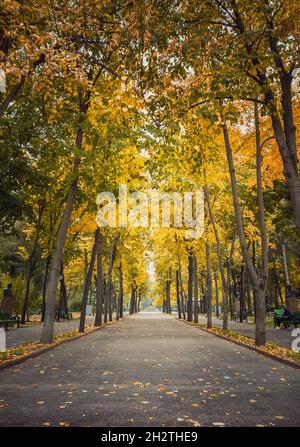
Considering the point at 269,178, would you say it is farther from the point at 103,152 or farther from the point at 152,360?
the point at 152,360

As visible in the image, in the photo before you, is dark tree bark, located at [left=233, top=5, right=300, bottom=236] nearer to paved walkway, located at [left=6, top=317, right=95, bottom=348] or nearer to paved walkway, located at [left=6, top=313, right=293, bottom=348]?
paved walkway, located at [left=6, top=313, right=293, bottom=348]

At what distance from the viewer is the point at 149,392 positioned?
23.0ft

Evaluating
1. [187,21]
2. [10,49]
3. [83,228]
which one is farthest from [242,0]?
[83,228]

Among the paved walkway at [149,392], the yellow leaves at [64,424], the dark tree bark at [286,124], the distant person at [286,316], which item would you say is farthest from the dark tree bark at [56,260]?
the distant person at [286,316]

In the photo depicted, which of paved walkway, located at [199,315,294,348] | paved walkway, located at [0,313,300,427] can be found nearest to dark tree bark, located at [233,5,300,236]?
paved walkway, located at [0,313,300,427]

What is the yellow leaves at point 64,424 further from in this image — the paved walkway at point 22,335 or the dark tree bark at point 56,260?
the dark tree bark at point 56,260

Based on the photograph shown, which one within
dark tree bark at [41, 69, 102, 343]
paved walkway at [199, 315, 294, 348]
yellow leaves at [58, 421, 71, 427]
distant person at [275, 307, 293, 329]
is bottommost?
yellow leaves at [58, 421, 71, 427]

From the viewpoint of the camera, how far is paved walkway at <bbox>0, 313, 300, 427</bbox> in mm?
5344

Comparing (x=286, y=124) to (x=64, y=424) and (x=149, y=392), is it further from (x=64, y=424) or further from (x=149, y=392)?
(x=64, y=424)

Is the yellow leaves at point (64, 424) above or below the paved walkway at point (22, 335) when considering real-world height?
below

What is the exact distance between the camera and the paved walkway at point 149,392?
534 centimetres

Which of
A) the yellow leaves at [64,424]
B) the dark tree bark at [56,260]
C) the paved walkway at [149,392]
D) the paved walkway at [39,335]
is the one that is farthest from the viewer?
the paved walkway at [39,335]

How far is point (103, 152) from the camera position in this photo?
14.9 meters

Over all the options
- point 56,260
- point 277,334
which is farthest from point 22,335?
point 277,334
